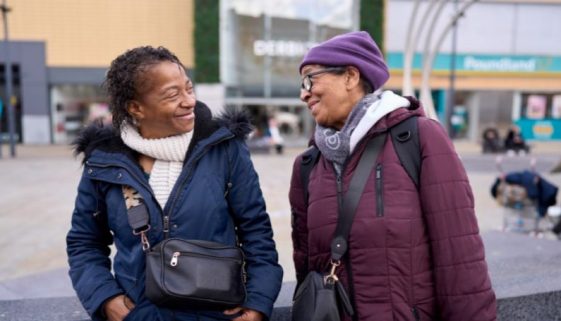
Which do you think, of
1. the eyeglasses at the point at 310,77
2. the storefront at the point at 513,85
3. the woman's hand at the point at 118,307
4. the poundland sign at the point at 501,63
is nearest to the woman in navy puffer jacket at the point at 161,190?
the woman's hand at the point at 118,307

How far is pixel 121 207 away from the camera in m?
1.96

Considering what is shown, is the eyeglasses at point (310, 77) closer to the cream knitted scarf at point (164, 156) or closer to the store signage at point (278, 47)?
the cream knitted scarf at point (164, 156)

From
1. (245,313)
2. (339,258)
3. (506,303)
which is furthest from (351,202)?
(506,303)

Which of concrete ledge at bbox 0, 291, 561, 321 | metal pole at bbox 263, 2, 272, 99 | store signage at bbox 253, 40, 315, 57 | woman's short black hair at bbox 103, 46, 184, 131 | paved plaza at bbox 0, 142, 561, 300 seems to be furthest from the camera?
store signage at bbox 253, 40, 315, 57

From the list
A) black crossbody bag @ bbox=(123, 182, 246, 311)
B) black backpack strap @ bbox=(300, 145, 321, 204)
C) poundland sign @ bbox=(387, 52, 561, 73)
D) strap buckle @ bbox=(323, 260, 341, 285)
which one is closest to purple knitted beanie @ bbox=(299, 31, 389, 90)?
black backpack strap @ bbox=(300, 145, 321, 204)

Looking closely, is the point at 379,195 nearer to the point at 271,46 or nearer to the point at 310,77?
the point at 310,77

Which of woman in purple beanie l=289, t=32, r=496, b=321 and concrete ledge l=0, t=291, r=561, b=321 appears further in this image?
concrete ledge l=0, t=291, r=561, b=321

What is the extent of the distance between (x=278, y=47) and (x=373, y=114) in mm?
24831

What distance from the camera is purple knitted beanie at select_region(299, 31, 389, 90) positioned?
6.24 feet

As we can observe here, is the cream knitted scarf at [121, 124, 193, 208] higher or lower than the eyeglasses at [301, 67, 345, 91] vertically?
lower

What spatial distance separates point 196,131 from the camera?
2.03 metres

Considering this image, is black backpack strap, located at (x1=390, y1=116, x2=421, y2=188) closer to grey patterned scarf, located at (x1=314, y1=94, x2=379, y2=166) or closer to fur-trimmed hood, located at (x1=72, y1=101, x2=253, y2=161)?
grey patterned scarf, located at (x1=314, y1=94, x2=379, y2=166)

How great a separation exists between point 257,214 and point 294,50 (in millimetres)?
24839

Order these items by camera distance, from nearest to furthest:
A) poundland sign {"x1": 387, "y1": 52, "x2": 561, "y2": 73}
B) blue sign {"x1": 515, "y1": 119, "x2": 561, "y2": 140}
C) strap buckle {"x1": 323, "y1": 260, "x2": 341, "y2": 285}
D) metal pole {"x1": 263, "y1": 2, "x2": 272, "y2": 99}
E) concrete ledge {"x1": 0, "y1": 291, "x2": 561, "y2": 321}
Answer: strap buckle {"x1": 323, "y1": 260, "x2": 341, "y2": 285}, concrete ledge {"x1": 0, "y1": 291, "x2": 561, "y2": 321}, metal pole {"x1": 263, "y1": 2, "x2": 272, "y2": 99}, blue sign {"x1": 515, "y1": 119, "x2": 561, "y2": 140}, poundland sign {"x1": 387, "y1": 52, "x2": 561, "y2": 73}
